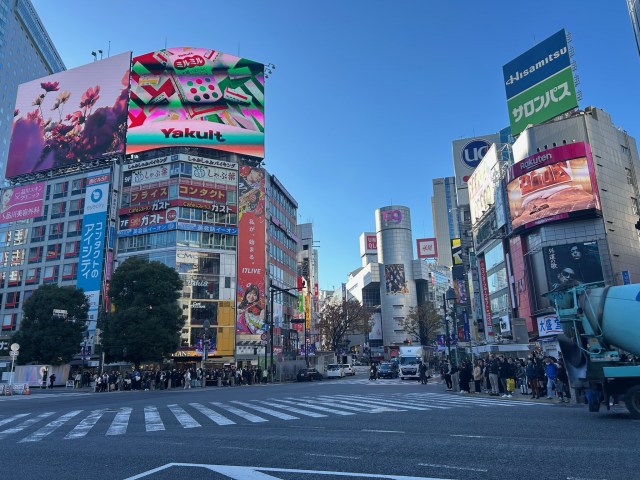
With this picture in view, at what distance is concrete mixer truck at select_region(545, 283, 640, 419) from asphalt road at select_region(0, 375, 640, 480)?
2.23 ft

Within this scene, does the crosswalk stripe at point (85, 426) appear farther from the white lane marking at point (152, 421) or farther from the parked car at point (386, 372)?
the parked car at point (386, 372)

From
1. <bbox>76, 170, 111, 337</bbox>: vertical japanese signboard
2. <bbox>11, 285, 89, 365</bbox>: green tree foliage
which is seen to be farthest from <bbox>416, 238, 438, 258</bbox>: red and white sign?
<bbox>11, 285, 89, 365</bbox>: green tree foliage

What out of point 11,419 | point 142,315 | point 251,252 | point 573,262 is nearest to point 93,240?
point 251,252

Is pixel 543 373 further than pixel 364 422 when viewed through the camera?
Yes

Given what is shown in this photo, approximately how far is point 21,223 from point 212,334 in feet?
110

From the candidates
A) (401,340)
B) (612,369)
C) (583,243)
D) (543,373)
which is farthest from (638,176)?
(401,340)

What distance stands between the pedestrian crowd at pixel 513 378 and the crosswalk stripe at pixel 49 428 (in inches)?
650

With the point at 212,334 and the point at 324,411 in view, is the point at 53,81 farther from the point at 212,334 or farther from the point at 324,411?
the point at 324,411

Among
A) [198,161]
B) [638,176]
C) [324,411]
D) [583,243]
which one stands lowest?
[324,411]

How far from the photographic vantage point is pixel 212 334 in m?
56.3

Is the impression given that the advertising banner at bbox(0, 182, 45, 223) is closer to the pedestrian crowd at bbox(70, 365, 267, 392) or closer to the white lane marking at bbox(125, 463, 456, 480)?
the pedestrian crowd at bbox(70, 365, 267, 392)

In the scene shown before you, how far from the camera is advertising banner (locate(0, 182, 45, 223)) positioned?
6531 centimetres

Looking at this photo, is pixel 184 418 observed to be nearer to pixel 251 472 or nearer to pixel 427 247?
pixel 251 472

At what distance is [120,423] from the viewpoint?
42.1 feet
